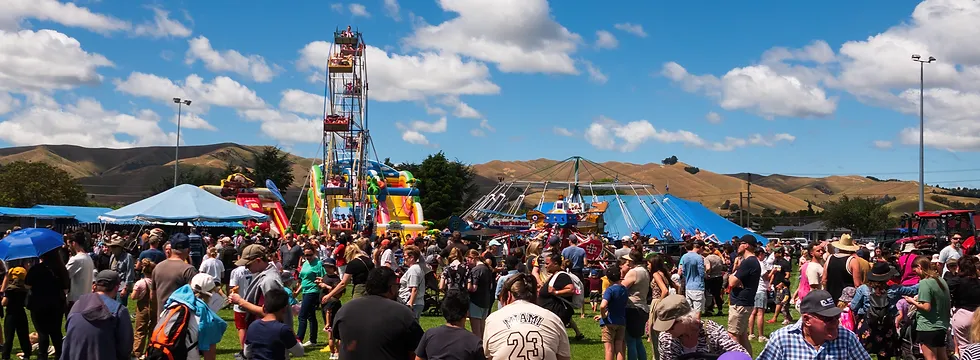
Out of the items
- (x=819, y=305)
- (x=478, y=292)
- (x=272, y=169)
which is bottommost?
(x=478, y=292)

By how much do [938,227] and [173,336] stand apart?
31.9m

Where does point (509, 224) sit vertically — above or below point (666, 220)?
below

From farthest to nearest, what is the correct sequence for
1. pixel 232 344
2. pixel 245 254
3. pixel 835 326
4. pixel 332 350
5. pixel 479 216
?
pixel 479 216, pixel 232 344, pixel 332 350, pixel 245 254, pixel 835 326

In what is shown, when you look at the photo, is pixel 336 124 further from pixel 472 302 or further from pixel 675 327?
pixel 675 327

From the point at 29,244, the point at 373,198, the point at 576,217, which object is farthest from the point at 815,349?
the point at 373,198

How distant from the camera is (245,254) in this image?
26.8ft

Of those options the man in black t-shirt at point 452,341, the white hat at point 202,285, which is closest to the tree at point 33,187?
the white hat at point 202,285

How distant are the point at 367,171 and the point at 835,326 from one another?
4545 centimetres

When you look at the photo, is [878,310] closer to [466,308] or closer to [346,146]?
[466,308]

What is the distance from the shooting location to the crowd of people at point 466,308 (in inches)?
203

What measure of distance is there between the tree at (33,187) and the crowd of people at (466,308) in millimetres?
60833

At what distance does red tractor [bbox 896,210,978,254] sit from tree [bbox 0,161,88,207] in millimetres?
60393

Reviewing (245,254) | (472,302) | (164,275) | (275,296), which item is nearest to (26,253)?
(164,275)

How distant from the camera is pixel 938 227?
31734 mm
